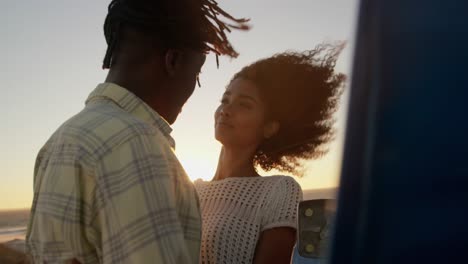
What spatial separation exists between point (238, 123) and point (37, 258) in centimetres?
157

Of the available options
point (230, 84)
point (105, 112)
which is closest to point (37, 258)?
point (105, 112)

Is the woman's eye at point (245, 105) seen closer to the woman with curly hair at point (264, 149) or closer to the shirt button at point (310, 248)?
the woman with curly hair at point (264, 149)

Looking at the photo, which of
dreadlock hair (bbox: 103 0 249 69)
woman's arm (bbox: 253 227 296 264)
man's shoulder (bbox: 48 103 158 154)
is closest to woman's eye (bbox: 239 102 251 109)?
woman's arm (bbox: 253 227 296 264)

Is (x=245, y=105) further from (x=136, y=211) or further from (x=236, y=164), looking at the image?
(x=136, y=211)

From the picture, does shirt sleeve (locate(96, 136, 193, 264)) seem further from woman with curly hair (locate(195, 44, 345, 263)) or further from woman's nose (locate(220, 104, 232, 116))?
woman's nose (locate(220, 104, 232, 116))

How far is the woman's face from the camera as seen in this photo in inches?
109

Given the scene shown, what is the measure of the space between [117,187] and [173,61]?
0.53 meters

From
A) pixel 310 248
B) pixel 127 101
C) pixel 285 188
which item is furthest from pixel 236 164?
pixel 127 101

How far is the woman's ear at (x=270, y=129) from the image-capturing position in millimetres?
2928

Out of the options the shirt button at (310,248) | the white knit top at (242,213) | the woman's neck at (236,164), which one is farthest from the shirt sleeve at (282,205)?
the shirt button at (310,248)

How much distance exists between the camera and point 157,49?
5.35ft

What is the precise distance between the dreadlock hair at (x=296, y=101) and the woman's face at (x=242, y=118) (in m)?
0.05

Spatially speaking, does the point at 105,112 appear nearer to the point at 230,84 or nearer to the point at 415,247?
the point at 415,247

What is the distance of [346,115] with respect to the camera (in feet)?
1.72
